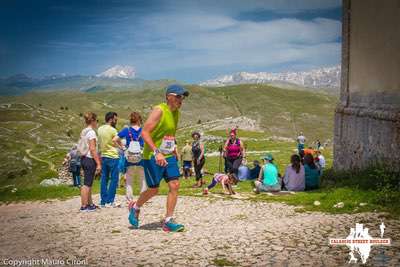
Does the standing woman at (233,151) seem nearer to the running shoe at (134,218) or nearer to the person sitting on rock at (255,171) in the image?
the person sitting on rock at (255,171)

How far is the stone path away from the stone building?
4.39m

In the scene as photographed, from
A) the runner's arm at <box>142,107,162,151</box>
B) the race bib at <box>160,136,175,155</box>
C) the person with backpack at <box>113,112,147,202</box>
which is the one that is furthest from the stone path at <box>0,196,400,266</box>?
the runner's arm at <box>142,107,162,151</box>

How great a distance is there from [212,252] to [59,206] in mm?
7698

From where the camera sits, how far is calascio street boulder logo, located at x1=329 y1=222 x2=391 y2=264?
653 cm

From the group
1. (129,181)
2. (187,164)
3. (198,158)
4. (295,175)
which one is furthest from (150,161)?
(187,164)

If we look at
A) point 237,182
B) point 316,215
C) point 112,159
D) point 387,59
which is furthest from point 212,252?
point 237,182

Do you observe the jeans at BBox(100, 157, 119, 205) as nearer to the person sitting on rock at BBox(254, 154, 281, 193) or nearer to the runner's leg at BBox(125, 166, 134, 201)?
the runner's leg at BBox(125, 166, 134, 201)

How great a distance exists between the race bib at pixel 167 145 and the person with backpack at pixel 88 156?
3.63 m

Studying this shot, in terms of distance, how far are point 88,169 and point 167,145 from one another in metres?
3.97

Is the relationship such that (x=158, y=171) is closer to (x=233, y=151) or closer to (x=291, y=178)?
(x=291, y=178)

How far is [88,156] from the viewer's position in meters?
11.5

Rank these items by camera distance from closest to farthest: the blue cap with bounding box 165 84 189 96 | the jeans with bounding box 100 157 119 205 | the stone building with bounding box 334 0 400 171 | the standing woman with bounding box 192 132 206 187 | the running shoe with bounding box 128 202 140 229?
the blue cap with bounding box 165 84 189 96, the running shoe with bounding box 128 202 140 229, the jeans with bounding box 100 157 119 205, the stone building with bounding box 334 0 400 171, the standing woman with bounding box 192 132 206 187

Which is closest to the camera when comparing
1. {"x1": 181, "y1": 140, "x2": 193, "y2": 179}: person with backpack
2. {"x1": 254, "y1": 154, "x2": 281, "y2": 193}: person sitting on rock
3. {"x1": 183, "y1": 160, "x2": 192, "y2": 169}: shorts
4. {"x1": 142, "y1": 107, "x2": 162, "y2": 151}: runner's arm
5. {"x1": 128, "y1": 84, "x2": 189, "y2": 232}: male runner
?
{"x1": 142, "y1": 107, "x2": 162, "y2": 151}: runner's arm

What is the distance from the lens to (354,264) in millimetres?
6172
